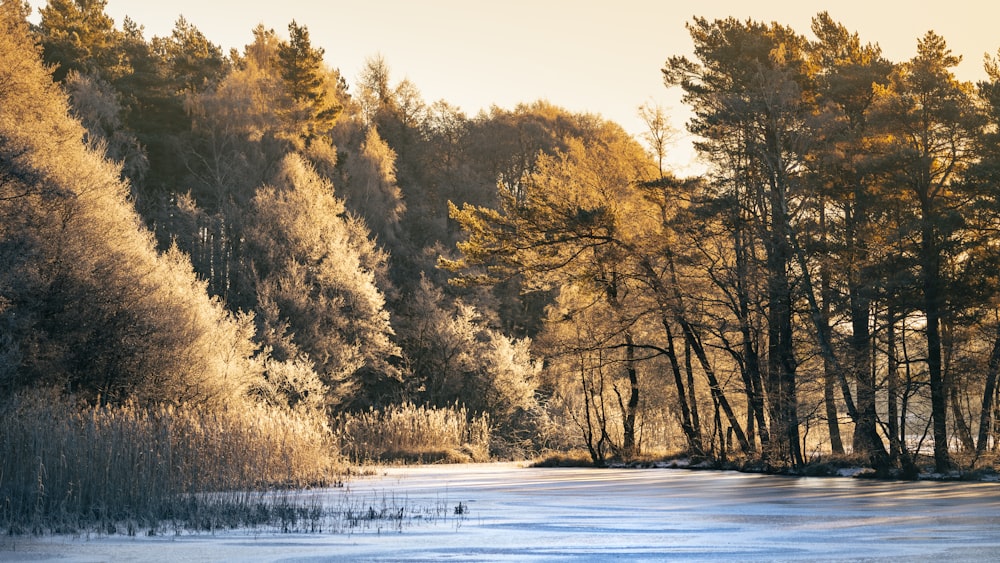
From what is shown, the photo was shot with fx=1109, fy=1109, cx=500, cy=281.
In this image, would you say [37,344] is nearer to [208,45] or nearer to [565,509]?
[565,509]

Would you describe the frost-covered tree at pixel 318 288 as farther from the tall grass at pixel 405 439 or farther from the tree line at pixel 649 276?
the tall grass at pixel 405 439

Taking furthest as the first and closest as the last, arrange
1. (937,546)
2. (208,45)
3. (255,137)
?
(208,45)
(255,137)
(937,546)

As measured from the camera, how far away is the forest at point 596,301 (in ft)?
74.7

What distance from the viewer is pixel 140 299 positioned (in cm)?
3055

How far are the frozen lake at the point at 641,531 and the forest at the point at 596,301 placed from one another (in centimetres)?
320

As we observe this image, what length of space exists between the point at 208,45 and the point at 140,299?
1854 inches

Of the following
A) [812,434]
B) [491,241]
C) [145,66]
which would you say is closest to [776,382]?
[491,241]

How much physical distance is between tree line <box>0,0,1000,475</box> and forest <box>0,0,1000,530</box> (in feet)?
0.35

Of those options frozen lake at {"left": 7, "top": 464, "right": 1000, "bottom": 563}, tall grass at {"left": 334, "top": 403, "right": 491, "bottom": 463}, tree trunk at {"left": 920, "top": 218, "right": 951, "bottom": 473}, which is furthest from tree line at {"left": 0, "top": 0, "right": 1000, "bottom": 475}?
frozen lake at {"left": 7, "top": 464, "right": 1000, "bottom": 563}

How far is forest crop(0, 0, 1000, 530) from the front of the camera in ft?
74.7

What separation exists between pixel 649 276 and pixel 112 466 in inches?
656

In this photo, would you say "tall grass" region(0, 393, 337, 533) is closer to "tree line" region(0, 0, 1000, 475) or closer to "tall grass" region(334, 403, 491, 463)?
"tree line" region(0, 0, 1000, 475)

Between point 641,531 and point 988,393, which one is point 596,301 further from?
point 641,531

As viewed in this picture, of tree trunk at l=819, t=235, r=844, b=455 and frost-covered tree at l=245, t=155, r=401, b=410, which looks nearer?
tree trunk at l=819, t=235, r=844, b=455
